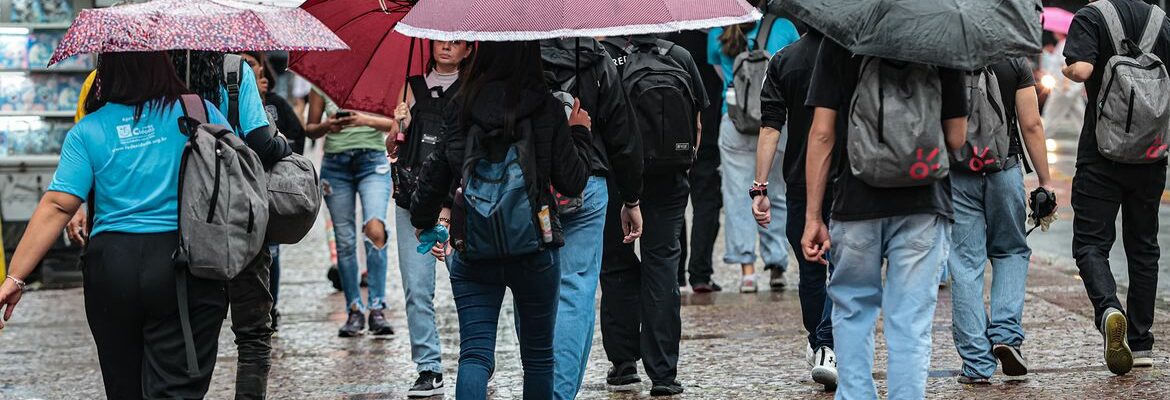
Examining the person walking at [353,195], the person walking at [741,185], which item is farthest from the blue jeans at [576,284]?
the person walking at [741,185]

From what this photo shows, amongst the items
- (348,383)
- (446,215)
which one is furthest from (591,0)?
(348,383)

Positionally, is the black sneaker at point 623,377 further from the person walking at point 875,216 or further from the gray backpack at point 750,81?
the gray backpack at point 750,81

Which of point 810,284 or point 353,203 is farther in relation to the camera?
point 353,203

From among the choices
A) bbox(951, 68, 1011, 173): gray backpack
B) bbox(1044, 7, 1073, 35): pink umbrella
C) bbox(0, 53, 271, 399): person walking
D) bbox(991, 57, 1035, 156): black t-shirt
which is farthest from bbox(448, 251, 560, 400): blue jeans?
bbox(1044, 7, 1073, 35): pink umbrella

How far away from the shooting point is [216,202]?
4.62 metres

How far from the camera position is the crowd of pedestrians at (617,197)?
4672mm

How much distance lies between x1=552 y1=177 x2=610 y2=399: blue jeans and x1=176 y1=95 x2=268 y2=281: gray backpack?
1284mm

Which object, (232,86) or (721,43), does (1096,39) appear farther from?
(232,86)

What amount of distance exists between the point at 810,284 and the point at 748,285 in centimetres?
297

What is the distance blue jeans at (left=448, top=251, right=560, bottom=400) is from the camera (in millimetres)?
4926

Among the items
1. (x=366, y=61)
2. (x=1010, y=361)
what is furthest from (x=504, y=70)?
(x=1010, y=361)

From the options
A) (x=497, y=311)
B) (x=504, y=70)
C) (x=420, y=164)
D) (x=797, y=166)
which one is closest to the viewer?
(x=504, y=70)

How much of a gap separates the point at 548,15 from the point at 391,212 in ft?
36.8

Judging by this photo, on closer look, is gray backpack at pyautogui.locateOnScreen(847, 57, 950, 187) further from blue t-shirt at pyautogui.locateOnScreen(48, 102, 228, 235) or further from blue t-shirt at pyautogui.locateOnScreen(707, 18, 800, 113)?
blue t-shirt at pyautogui.locateOnScreen(707, 18, 800, 113)
